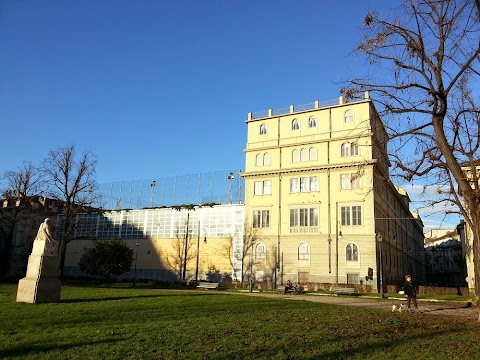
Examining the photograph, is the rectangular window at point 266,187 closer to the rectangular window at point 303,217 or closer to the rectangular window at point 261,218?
the rectangular window at point 261,218

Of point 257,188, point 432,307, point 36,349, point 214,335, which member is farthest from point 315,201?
point 36,349

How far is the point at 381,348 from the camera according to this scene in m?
8.64

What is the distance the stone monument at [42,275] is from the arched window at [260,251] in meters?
34.1

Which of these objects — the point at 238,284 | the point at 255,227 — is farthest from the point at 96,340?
the point at 255,227

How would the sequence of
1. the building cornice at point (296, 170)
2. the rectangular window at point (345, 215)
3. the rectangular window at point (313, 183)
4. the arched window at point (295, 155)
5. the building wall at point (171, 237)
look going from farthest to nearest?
the building wall at point (171, 237)
the arched window at point (295, 155)
the rectangular window at point (313, 183)
the building cornice at point (296, 170)
the rectangular window at point (345, 215)

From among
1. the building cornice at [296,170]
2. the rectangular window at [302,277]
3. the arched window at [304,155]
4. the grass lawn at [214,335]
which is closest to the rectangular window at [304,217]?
the building cornice at [296,170]

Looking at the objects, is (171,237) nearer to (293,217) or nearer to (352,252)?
(293,217)

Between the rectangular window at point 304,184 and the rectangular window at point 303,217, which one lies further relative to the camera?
the rectangular window at point 304,184

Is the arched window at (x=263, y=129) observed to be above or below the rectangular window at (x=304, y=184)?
above

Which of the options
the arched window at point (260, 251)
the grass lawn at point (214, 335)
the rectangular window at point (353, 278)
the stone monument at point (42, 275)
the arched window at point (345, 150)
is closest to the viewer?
the grass lawn at point (214, 335)

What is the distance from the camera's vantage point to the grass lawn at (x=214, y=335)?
7828 millimetres

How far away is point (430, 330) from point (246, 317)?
5438 mm

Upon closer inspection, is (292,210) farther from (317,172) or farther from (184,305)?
(184,305)

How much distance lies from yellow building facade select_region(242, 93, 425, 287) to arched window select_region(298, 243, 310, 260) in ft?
0.37
